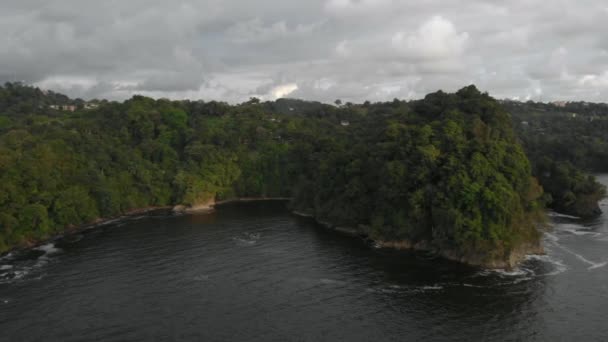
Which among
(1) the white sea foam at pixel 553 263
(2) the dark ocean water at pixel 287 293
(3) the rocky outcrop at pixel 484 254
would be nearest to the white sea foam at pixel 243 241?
(2) the dark ocean water at pixel 287 293

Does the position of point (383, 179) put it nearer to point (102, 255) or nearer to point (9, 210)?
point (102, 255)

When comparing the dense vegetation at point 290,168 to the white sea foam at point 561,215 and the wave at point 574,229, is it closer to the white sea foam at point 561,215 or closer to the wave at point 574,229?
the wave at point 574,229

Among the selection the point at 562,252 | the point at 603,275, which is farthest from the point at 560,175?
the point at 603,275

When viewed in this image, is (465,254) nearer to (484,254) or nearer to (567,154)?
(484,254)

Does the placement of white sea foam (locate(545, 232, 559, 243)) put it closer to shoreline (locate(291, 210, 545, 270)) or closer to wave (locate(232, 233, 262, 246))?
shoreline (locate(291, 210, 545, 270))

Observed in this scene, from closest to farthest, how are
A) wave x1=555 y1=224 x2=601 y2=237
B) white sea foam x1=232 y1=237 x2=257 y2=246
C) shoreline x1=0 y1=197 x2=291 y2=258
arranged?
shoreline x1=0 y1=197 x2=291 y2=258 → white sea foam x1=232 y1=237 x2=257 y2=246 → wave x1=555 y1=224 x2=601 y2=237

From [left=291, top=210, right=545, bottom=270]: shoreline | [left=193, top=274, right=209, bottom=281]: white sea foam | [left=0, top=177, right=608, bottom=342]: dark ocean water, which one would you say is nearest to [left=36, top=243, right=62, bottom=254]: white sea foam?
[left=0, top=177, right=608, bottom=342]: dark ocean water
